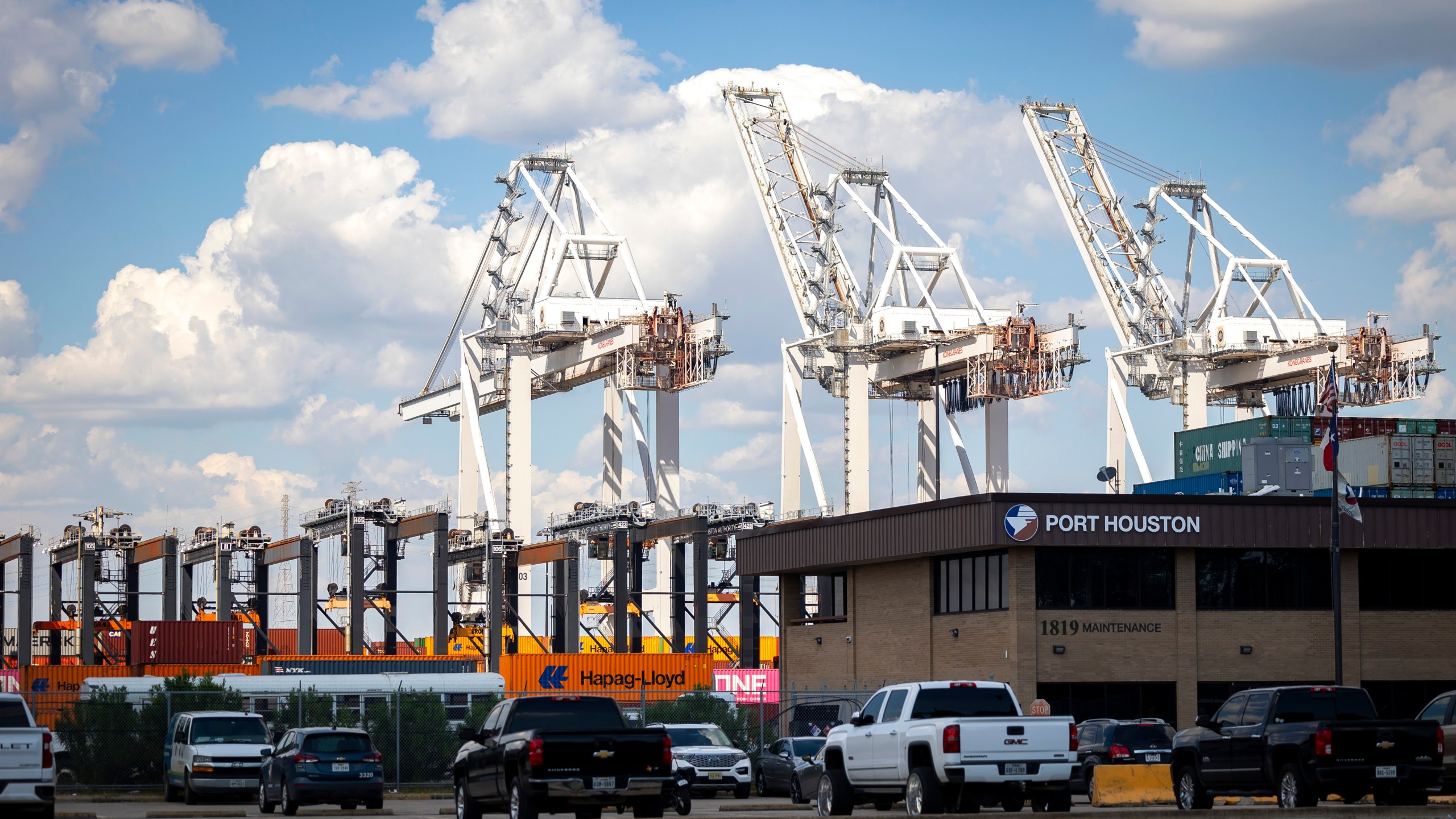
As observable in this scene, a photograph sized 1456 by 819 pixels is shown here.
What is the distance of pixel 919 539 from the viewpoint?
138 ft

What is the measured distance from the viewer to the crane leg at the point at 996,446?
343 feet

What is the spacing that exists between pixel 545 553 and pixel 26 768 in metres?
67.7

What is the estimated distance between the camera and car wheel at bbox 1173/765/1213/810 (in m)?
25.8

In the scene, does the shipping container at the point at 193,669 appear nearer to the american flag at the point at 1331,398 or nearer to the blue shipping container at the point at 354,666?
the blue shipping container at the point at 354,666

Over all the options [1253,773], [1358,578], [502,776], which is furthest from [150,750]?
[1358,578]

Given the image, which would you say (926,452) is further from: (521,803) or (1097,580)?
(521,803)

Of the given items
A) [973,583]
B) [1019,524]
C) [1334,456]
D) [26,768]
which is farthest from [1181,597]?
[26,768]

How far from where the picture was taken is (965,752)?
22078 millimetres

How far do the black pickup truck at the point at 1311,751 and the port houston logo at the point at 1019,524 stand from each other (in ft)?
41.8

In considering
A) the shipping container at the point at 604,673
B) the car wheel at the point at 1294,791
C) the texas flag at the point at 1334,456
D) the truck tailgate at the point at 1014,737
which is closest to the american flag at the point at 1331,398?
the texas flag at the point at 1334,456

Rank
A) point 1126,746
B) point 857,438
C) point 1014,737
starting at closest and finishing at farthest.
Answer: point 1014,737
point 1126,746
point 857,438

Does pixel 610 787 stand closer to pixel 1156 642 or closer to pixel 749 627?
pixel 1156 642

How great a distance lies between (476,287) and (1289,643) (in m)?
70.8

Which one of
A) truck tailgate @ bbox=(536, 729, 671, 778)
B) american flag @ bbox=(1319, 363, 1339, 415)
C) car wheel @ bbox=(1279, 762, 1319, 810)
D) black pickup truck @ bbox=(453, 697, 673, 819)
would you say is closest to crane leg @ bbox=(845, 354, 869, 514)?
american flag @ bbox=(1319, 363, 1339, 415)
